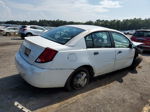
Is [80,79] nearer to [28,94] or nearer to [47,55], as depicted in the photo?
[47,55]

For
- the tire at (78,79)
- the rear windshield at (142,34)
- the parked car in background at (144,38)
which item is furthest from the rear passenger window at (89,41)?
the rear windshield at (142,34)

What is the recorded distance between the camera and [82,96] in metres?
3.69

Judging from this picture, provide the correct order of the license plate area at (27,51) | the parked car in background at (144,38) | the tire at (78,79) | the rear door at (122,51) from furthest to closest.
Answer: the parked car in background at (144,38)
the rear door at (122,51)
the tire at (78,79)
the license plate area at (27,51)

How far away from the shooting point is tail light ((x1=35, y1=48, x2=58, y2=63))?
126 inches

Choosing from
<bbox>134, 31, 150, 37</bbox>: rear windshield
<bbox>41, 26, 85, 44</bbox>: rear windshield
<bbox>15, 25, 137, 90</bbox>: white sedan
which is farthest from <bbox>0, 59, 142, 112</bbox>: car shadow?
<bbox>134, 31, 150, 37</bbox>: rear windshield

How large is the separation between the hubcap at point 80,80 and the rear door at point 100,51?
36 cm

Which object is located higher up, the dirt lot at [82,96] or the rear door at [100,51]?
the rear door at [100,51]

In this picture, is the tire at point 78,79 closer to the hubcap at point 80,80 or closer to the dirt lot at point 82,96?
the hubcap at point 80,80

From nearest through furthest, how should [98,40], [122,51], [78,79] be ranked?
[78,79]
[98,40]
[122,51]

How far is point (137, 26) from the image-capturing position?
2415 inches

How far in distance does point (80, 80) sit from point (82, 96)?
1.34 feet

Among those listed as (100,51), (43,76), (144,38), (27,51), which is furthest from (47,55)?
(144,38)

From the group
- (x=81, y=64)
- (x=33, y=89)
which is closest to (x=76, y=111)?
(x=81, y=64)

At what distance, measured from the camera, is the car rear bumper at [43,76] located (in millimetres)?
3170
